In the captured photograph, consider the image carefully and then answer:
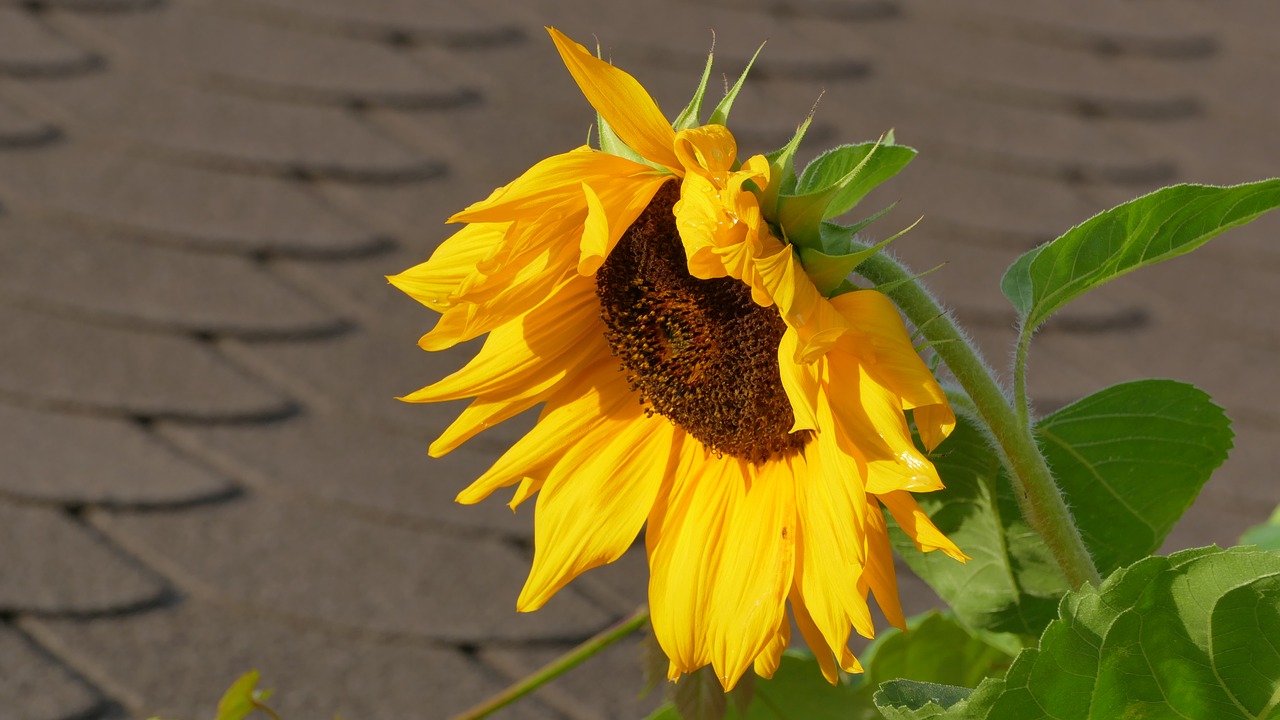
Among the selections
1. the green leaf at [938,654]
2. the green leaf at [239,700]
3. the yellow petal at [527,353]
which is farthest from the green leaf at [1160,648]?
the green leaf at [239,700]

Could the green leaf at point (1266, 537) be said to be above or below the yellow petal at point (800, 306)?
below

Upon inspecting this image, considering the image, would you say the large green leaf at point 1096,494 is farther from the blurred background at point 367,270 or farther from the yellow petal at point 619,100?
the blurred background at point 367,270

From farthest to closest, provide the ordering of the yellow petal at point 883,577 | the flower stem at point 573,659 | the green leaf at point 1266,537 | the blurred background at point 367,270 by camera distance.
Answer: the blurred background at point 367,270 < the green leaf at point 1266,537 < the flower stem at point 573,659 < the yellow petal at point 883,577

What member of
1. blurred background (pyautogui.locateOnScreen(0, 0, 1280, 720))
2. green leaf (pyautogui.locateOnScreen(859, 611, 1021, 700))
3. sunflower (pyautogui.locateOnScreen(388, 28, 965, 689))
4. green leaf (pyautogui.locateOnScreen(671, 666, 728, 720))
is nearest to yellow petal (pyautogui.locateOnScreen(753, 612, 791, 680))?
sunflower (pyautogui.locateOnScreen(388, 28, 965, 689))

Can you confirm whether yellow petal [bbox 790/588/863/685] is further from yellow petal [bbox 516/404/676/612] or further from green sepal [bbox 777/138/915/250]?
green sepal [bbox 777/138/915/250]

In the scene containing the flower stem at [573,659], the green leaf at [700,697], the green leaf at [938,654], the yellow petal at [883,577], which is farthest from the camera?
the green leaf at [938,654]

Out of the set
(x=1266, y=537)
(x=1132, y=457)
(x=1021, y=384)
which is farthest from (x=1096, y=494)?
(x=1266, y=537)

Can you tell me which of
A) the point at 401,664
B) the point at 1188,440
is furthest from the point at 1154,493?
the point at 401,664

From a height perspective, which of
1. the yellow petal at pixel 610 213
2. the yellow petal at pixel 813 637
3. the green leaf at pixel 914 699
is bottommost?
the yellow petal at pixel 813 637
